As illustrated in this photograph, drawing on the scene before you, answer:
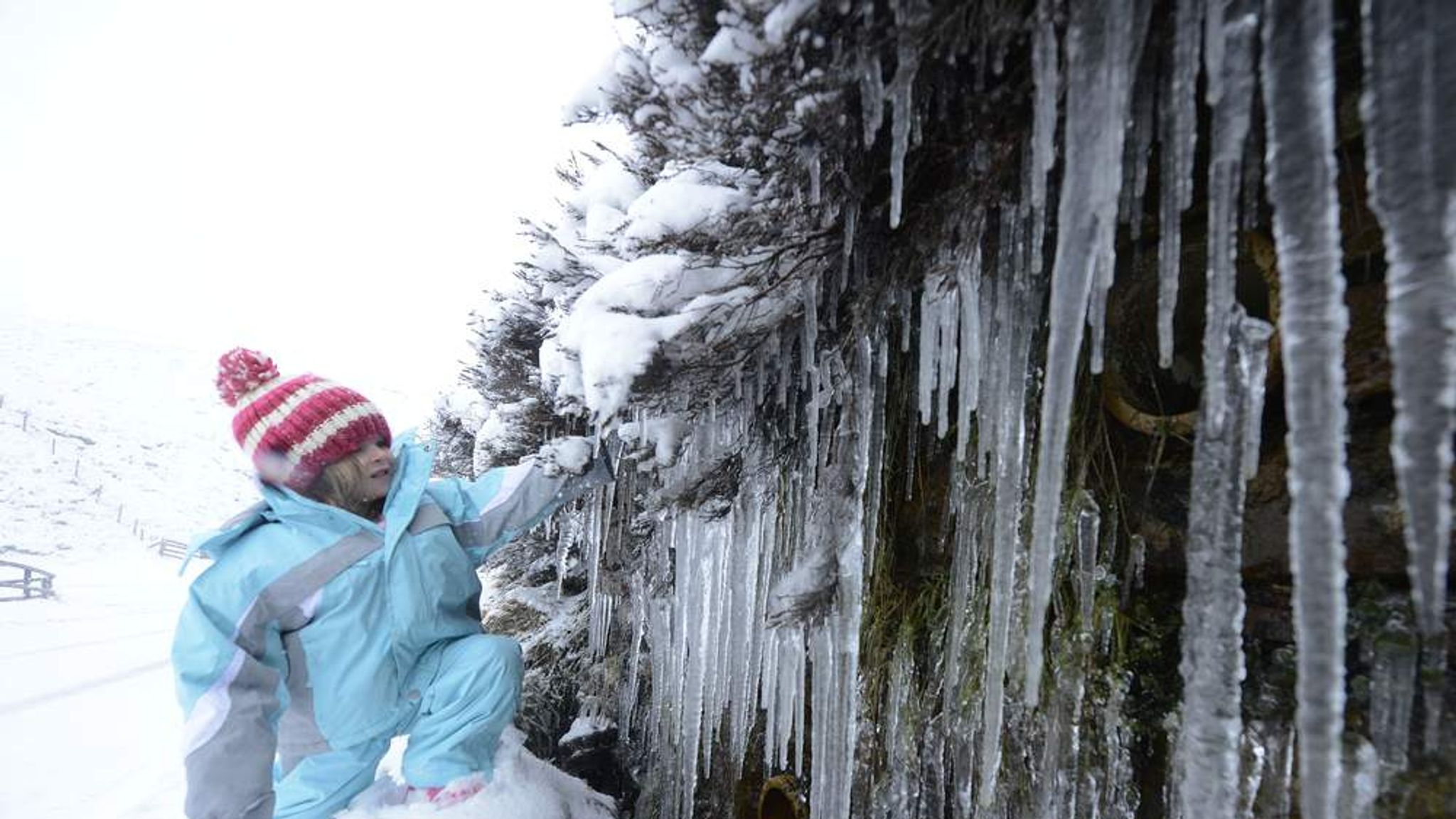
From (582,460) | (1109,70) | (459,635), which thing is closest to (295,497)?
(459,635)

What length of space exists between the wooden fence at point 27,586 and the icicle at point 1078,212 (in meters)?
15.1

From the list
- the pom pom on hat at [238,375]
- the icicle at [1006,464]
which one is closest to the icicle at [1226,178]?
the icicle at [1006,464]

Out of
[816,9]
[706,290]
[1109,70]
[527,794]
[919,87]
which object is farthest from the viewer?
[527,794]

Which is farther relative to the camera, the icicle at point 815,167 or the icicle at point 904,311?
the icicle at point 904,311

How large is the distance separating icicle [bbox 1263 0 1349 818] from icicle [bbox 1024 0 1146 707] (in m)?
0.19

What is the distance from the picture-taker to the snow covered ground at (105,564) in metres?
4.64

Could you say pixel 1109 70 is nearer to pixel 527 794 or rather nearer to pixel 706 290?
pixel 706 290

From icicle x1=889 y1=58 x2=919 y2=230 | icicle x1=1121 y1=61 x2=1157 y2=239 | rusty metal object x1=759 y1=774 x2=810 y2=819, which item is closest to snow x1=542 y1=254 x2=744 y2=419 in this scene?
icicle x1=889 y1=58 x2=919 y2=230

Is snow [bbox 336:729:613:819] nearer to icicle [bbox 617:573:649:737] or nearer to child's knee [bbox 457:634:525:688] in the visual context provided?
child's knee [bbox 457:634:525:688]

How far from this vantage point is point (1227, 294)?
1059 mm

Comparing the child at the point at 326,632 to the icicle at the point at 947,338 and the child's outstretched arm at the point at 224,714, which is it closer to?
the child's outstretched arm at the point at 224,714

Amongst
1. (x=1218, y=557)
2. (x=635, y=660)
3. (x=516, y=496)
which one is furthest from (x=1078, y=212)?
(x=635, y=660)

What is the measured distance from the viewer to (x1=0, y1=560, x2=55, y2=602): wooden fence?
11227mm

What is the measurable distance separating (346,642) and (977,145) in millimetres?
2409
